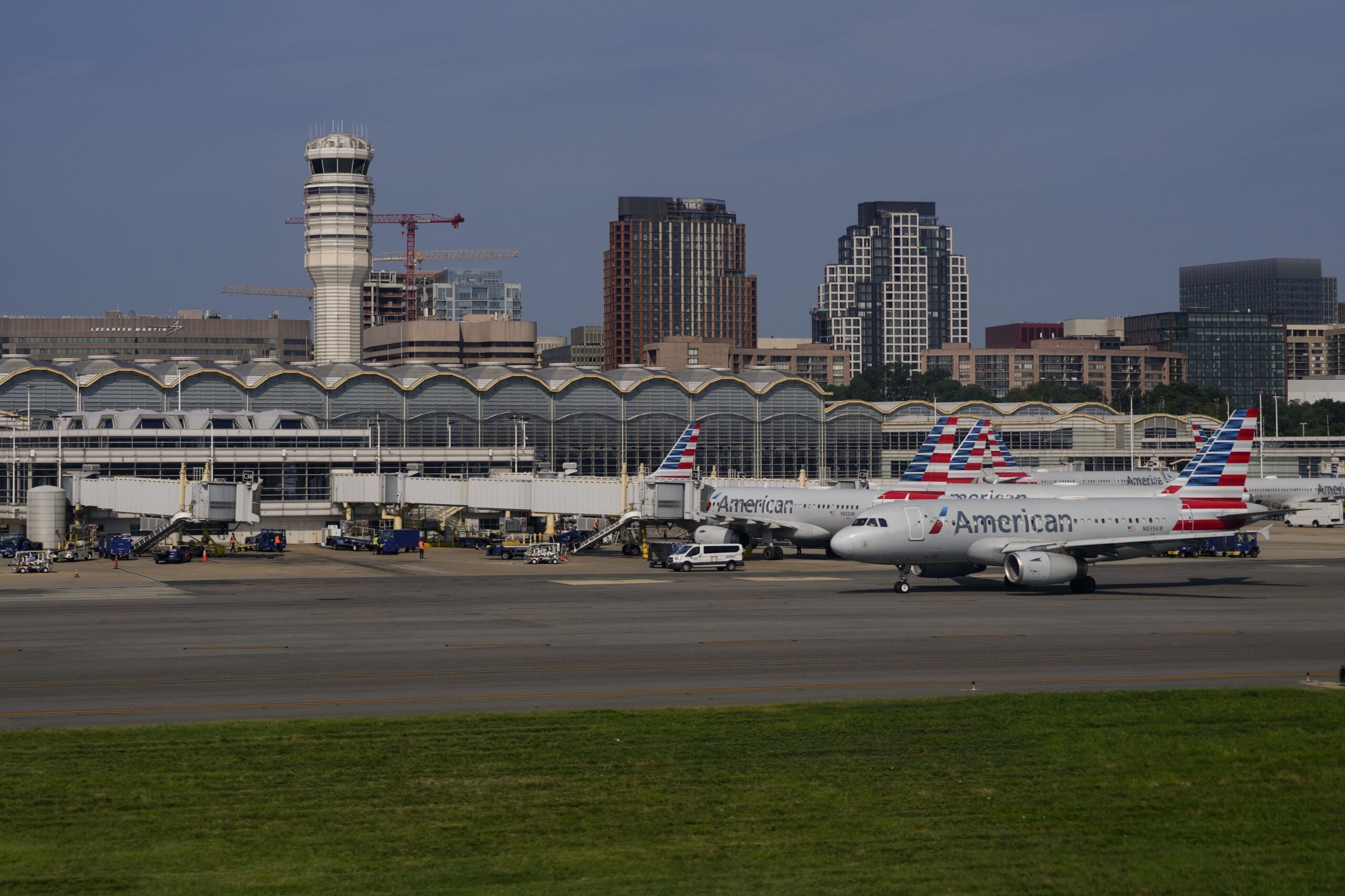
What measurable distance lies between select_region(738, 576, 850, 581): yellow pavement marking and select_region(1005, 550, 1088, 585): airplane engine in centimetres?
1095

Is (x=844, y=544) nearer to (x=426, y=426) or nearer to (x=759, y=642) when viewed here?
(x=759, y=642)

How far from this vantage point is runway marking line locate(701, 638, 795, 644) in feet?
144

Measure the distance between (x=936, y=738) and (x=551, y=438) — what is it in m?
149

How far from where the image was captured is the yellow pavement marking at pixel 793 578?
70750 mm

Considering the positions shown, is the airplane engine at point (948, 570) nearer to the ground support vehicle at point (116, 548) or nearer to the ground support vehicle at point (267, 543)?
the ground support vehicle at point (267, 543)

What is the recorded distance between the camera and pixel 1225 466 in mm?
66188

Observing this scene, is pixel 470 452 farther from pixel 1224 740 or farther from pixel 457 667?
pixel 1224 740

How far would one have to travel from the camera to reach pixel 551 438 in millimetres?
175125

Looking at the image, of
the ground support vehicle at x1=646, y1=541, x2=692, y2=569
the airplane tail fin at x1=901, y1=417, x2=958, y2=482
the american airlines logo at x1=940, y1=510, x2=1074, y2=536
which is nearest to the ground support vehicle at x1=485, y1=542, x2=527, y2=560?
the ground support vehicle at x1=646, y1=541, x2=692, y2=569

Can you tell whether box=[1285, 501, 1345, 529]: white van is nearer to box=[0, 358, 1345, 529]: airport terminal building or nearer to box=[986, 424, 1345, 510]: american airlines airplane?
box=[986, 424, 1345, 510]: american airlines airplane

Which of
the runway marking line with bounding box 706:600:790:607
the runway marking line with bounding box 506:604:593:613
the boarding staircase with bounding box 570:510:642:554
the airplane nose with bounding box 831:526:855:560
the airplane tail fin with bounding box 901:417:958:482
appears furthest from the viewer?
the boarding staircase with bounding box 570:510:642:554

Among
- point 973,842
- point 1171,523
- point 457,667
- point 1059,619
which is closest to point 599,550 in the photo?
point 1171,523

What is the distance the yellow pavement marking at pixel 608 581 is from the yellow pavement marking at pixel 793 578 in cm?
425

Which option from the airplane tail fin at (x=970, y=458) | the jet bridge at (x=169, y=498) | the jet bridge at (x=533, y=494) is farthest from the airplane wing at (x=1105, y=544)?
the jet bridge at (x=169, y=498)
